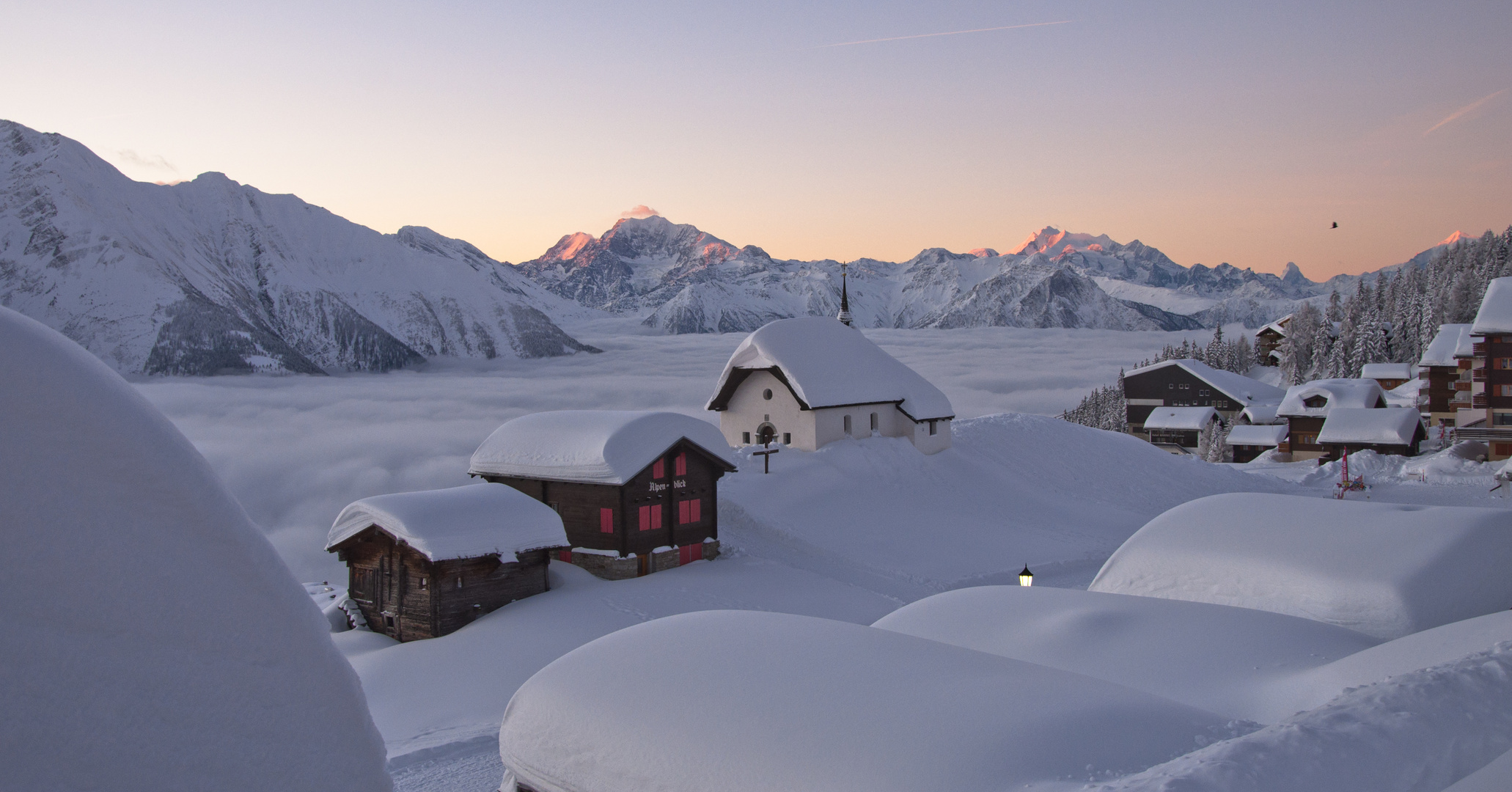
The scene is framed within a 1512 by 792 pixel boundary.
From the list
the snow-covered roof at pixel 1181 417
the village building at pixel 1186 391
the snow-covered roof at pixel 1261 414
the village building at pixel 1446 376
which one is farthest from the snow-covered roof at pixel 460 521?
the snow-covered roof at pixel 1261 414

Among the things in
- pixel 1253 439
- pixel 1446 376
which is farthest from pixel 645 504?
pixel 1446 376

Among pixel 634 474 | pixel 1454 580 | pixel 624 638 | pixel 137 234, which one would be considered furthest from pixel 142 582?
pixel 137 234

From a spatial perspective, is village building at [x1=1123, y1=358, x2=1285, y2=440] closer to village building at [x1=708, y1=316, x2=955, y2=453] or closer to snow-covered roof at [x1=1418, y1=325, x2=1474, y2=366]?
snow-covered roof at [x1=1418, y1=325, x2=1474, y2=366]

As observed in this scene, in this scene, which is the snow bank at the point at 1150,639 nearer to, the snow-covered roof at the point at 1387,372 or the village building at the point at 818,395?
the village building at the point at 818,395

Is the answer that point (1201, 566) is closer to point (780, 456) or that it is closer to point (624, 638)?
point (624, 638)

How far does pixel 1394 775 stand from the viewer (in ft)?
14.1

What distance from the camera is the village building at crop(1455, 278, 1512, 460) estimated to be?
39.9m

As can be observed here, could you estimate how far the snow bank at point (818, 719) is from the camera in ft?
18.6

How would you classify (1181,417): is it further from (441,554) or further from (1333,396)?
(441,554)

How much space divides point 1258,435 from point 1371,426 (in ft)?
39.2

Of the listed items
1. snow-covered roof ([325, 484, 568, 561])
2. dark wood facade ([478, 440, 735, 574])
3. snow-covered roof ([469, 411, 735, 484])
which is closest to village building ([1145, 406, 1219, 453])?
dark wood facade ([478, 440, 735, 574])

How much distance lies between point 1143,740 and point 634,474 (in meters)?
18.8

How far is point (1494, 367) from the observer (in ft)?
134

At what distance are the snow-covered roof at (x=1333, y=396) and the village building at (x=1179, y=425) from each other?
A: 8.74m
